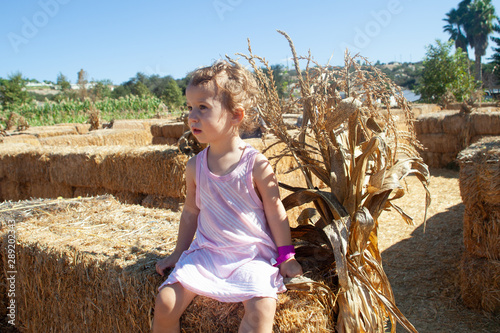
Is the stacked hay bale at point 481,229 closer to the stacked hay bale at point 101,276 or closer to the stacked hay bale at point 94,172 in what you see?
the stacked hay bale at point 101,276

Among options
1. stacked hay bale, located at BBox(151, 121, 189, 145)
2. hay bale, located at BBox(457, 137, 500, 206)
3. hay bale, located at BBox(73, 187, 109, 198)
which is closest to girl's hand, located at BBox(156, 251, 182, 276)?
hay bale, located at BBox(457, 137, 500, 206)

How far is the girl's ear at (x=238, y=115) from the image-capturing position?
1864 mm

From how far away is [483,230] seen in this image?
314cm

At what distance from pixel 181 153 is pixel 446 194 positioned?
15.5ft

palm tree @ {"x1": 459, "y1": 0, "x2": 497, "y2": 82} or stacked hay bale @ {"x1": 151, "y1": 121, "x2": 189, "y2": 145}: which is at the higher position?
palm tree @ {"x1": 459, "y1": 0, "x2": 497, "y2": 82}

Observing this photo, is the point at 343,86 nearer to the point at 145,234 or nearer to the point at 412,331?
the point at 412,331

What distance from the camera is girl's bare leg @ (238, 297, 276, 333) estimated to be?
1461 millimetres

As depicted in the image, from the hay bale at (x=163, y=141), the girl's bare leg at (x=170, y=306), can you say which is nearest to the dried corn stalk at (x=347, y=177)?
the girl's bare leg at (x=170, y=306)

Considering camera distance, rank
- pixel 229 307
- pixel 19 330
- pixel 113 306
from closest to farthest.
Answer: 1. pixel 229 307
2. pixel 113 306
3. pixel 19 330

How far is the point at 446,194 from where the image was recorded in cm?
659

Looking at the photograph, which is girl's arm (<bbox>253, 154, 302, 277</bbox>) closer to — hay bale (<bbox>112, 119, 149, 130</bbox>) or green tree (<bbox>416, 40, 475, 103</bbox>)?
hay bale (<bbox>112, 119, 149, 130</bbox>)

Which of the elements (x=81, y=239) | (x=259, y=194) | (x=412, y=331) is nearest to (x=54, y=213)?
(x=81, y=239)

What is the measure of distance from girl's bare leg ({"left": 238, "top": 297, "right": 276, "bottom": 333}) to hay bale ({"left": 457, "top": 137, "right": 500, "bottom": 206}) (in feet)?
7.88

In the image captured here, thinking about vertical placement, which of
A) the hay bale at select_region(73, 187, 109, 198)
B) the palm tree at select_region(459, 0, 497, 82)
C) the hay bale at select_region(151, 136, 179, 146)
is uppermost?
the palm tree at select_region(459, 0, 497, 82)
